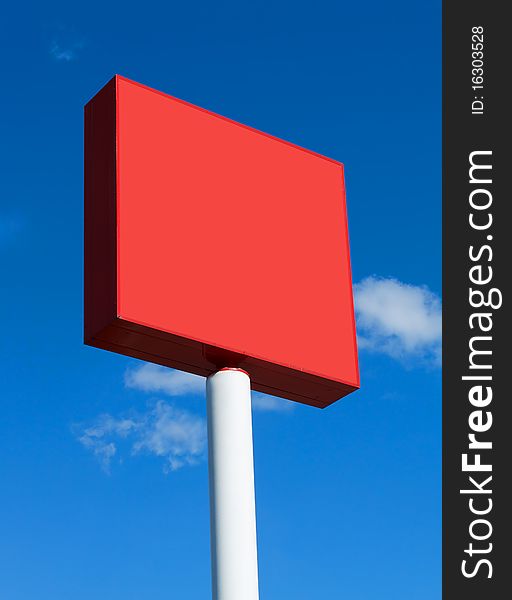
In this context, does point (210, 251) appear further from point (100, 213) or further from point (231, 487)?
point (231, 487)

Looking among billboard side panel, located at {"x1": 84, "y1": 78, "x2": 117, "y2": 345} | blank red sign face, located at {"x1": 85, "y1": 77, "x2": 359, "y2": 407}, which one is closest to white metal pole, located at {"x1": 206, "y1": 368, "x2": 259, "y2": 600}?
blank red sign face, located at {"x1": 85, "y1": 77, "x2": 359, "y2": 407}

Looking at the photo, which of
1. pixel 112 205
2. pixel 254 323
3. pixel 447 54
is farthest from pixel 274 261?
pixel 447 54

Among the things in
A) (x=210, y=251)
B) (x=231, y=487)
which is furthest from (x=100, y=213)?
(x=231, y=487)

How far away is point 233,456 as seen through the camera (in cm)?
1273

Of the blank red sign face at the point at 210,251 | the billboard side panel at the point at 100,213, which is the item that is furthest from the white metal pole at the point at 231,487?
the billboard side panel at the point at 100,213

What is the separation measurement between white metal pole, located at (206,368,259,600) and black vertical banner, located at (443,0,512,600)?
2.37m

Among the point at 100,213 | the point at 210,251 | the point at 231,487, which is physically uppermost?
the point at 100,213

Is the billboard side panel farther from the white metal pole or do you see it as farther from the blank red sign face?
the white metal pole

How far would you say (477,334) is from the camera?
14.6 metres

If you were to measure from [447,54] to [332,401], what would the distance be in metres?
4.11

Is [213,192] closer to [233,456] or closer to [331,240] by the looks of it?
[331,240]

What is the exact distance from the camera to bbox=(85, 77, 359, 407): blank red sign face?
1288 centimetres

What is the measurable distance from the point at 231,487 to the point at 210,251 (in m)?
2.17

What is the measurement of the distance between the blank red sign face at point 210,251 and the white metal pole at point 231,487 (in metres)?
0.33
